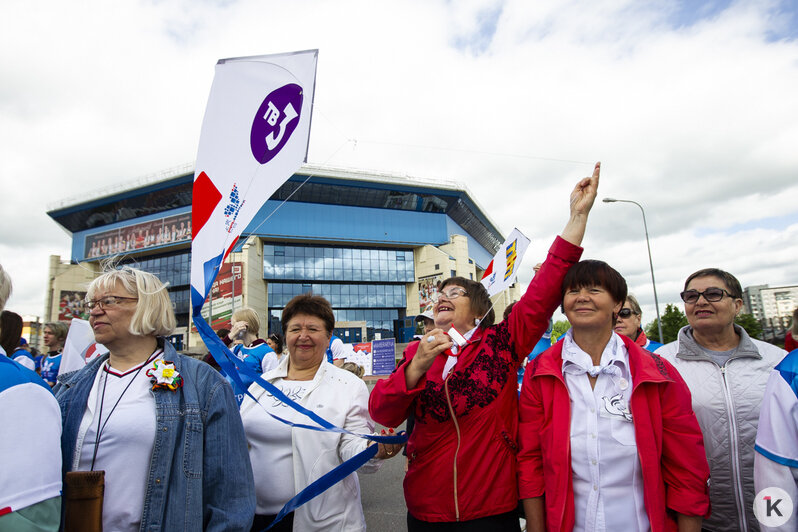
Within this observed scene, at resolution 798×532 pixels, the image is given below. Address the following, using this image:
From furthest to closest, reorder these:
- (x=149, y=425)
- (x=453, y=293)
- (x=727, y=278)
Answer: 1. (x=727, y=278)
2. (x=453, y=293)
3. (x=149, y=425)

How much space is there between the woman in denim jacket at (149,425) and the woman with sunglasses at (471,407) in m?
0.76

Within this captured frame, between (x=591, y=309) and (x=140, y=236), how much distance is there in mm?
56592

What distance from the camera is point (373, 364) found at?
16.8 meters

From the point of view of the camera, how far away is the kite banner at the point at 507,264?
292cm

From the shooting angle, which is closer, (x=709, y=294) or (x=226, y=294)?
(x=709, y=294)

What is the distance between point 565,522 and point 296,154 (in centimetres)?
221

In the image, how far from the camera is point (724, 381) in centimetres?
264

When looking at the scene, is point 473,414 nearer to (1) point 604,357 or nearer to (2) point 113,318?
(1) point 604,357

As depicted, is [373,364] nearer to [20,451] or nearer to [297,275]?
[20,451]

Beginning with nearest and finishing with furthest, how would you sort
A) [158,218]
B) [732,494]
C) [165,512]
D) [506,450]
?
[165,512]
[506,450]
[732,494]
[158,218]

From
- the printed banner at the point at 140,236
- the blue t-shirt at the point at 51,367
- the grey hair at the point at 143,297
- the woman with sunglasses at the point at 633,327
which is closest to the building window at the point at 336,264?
the printed banner at the point at 140,236

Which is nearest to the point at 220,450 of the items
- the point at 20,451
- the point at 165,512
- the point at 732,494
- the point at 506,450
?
the point at 165,512

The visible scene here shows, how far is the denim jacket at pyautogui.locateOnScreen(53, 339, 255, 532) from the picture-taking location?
6.52 ft

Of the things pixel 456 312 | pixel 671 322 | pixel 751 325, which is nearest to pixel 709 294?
pixel 456 312
